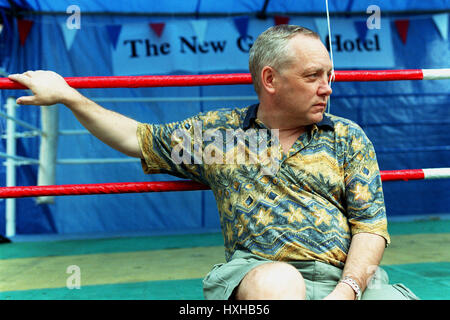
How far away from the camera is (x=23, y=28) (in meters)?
3.98

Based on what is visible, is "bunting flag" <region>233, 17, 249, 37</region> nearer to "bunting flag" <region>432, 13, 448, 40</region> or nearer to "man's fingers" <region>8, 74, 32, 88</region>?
"bunting flag" <region>432, 13, 448, 40</region>

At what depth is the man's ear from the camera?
108 centimetres

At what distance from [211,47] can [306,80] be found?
3.34m

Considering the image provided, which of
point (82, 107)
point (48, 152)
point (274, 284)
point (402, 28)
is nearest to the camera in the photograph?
point (274, 284)

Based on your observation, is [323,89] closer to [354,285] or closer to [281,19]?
[354,285]

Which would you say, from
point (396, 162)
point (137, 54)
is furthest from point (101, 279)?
point (396, 162)

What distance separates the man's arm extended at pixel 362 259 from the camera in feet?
3.13

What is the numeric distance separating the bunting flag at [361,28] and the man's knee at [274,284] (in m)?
3.96

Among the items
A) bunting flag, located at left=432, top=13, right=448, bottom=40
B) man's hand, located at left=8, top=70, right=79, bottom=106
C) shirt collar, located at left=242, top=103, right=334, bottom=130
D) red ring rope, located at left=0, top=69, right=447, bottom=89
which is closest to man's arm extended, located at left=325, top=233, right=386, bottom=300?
shirt collar, located at left=242, top=103, right=334, bottom=130

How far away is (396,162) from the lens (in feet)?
14.4

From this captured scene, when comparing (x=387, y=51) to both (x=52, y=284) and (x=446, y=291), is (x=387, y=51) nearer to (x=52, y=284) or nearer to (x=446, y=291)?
(x=446, y=291)

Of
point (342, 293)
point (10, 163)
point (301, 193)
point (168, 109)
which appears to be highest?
point (168, 109)

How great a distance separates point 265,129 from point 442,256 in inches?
59.6

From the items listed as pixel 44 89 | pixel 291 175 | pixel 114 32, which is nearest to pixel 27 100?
pixel 44 89
